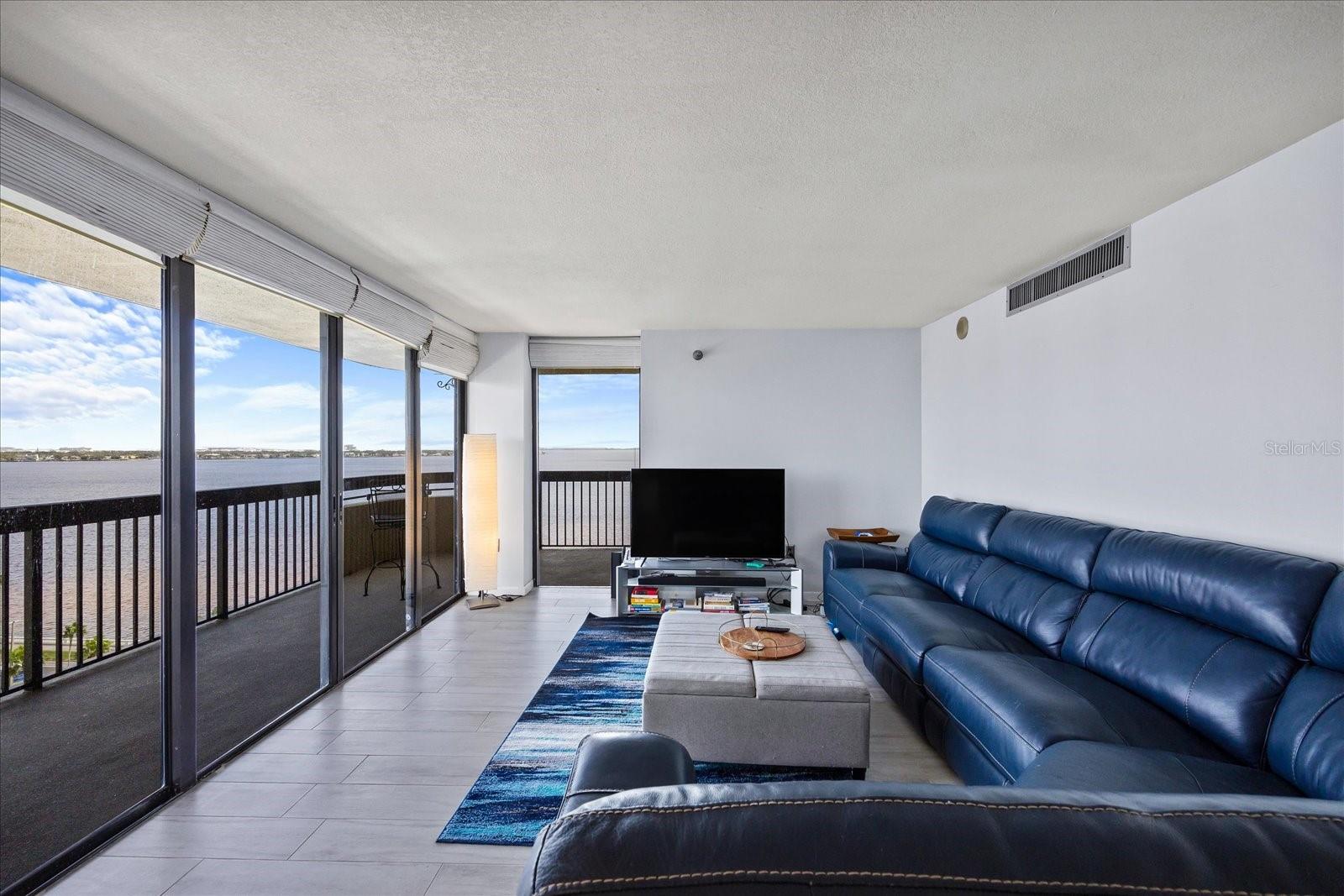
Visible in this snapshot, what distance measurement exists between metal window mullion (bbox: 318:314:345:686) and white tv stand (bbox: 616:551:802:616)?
1.89 meters

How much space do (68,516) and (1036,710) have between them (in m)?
4.44

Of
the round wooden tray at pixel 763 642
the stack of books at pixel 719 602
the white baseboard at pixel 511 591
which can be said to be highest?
the round wooden tray at pixel 763 642

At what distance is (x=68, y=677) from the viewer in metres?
2.96

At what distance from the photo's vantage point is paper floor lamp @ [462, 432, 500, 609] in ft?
15.8

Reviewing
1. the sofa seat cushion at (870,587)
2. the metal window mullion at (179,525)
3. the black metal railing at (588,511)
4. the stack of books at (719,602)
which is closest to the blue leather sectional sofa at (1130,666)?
the sofa seat cushion at (870,587)

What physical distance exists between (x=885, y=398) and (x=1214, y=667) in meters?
3.28

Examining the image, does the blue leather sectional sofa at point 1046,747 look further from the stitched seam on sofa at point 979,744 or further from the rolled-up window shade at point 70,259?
the rolled-up window shade at point 70,259

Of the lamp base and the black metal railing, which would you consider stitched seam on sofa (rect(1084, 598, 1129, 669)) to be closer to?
the lamp base

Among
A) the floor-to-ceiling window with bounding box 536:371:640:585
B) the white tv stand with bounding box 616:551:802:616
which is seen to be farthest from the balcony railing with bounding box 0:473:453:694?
the white tv stand with bounding box 616:551:802:616

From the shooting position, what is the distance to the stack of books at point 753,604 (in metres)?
4.17

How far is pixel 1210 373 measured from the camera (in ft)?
7.41

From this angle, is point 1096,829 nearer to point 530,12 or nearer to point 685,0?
point 685,0

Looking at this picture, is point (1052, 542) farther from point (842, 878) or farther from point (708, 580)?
point (842, 878)

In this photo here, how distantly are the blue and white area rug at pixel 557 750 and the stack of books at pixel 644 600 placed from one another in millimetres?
486
